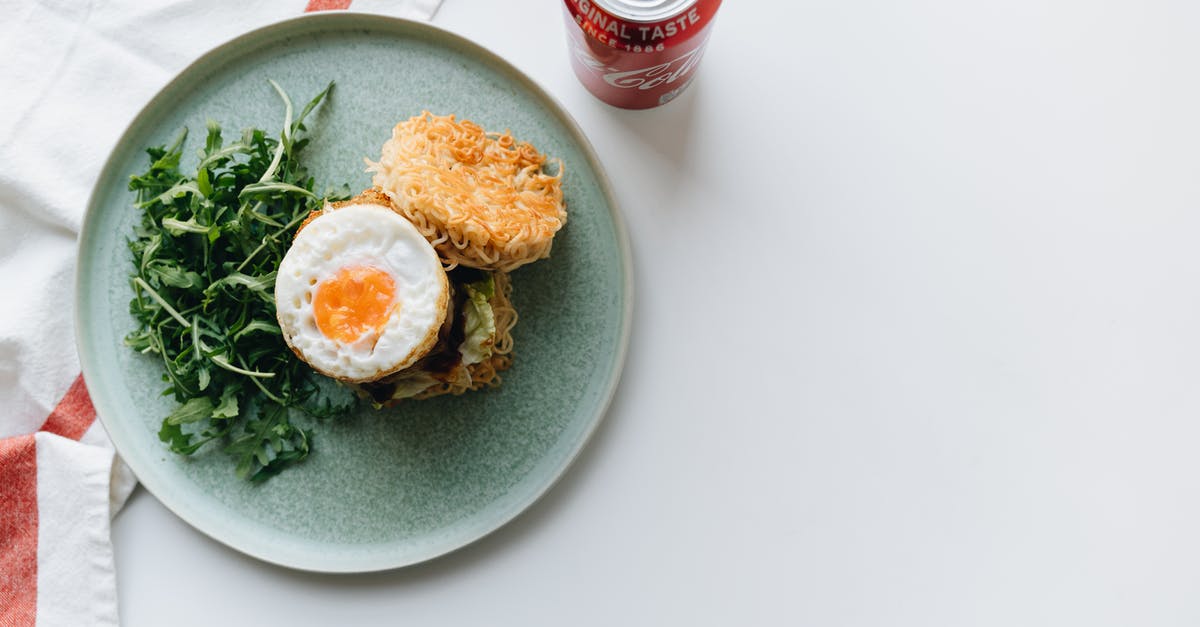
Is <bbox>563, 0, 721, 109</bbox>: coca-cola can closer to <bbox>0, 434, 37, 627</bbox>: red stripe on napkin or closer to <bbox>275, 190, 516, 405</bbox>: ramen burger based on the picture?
<bbox>275, 190, 516, 405</bbox>: ramen burger

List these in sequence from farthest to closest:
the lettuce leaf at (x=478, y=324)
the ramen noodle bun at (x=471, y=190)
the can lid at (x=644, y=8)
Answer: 1. the lettuce leaf at (x=478, y=324)
2. the ramen noodle bun at (x=471, y=190)
3. the can lid at (x=644, y=8)

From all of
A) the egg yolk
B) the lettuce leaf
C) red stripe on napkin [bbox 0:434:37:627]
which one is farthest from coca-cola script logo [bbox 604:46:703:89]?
red stripe on napkin [bbox 0:434:37:627]

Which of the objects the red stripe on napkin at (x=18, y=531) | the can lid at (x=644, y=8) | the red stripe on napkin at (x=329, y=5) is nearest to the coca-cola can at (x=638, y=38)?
the can lid at (x=644, y=8)

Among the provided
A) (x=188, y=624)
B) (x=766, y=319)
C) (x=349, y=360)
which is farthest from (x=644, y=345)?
(x=188, y=624)

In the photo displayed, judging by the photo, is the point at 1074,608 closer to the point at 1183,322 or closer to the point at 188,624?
the point at 1183,322

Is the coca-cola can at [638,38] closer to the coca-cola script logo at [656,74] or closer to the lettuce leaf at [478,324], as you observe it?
the coca-cola script logo at [656,74]
